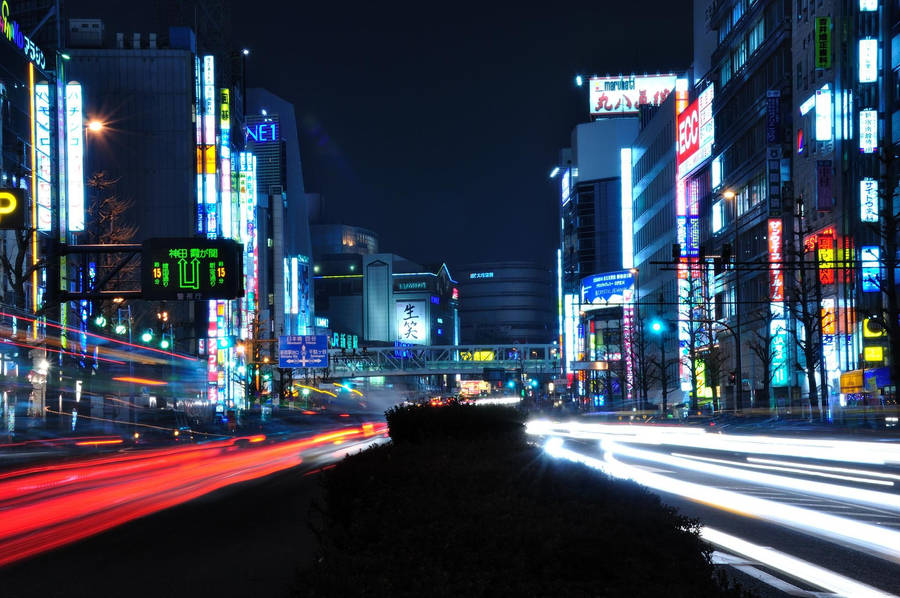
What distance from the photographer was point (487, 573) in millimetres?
5797

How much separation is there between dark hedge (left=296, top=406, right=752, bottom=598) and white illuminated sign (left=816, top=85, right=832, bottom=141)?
5158 centimetres

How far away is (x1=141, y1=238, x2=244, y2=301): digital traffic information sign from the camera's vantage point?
1228 inches

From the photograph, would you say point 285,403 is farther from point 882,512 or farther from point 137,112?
point 882,512

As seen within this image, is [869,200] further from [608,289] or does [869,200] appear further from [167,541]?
[608,289]

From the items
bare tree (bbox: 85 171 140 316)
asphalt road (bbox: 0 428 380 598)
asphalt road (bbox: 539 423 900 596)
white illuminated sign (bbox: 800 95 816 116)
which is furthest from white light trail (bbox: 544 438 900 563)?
white illuminated sign (bbox: 800 95 816 116)

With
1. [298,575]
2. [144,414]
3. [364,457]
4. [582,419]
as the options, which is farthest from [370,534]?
[582,419]

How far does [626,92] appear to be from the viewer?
150m

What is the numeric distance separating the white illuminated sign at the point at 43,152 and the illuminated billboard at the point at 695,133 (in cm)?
4956

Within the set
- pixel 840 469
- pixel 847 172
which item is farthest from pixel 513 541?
pixel 847 172

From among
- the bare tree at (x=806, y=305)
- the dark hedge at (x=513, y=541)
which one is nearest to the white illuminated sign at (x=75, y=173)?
the bare tree at (x=806, y=305)

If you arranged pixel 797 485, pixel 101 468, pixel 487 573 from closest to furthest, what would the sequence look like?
pixel 487 573, pixel 797 485, pixel 101 468

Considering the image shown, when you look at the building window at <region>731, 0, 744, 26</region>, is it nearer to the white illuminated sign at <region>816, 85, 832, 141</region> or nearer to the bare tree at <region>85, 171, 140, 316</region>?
the white illuminated sign at <region>816, 85, 832, 141</region>

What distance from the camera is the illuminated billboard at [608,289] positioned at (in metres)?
116

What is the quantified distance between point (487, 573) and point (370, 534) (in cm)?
219
